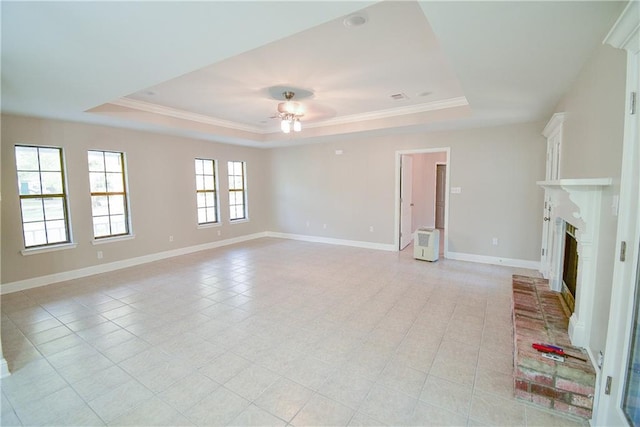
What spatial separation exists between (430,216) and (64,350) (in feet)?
26.0

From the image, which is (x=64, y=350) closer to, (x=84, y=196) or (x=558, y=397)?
(x=84, y=196)

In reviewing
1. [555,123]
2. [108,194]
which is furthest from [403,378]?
[108,194]

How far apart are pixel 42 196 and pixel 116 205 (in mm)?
988

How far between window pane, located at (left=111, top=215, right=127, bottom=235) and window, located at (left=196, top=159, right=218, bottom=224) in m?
1.50

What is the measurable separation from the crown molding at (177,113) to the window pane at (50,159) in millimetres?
1323

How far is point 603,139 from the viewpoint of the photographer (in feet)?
6.09

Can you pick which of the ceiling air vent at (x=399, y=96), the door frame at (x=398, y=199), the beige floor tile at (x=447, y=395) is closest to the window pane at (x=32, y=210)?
the ceiling air vent at (x=399, y=96)

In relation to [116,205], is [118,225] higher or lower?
lower

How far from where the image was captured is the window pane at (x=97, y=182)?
4.80m

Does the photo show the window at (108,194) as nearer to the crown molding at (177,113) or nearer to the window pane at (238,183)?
the crown molding at (177,113)

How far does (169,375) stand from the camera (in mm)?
2219

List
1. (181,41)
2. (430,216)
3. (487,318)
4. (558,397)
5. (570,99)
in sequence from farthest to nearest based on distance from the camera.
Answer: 1. (430,216)
2. (487,318)
3. (570,99)
4. (181,41)
5. (558,397)

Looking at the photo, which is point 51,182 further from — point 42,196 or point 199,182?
point 199,182

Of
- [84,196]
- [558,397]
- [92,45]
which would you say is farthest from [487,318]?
[84,196]
